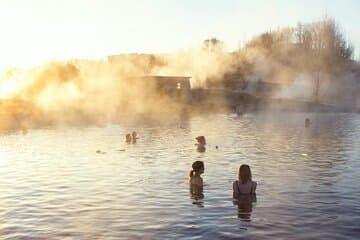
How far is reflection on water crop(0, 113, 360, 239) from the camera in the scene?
48.1ft

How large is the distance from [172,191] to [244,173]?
3501 millimetres

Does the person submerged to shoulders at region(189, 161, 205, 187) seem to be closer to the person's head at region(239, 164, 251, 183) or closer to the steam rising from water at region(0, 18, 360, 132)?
the person's head at region(239, 164, 251, 183)

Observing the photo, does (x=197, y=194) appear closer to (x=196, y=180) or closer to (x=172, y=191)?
(x=196, y=180)

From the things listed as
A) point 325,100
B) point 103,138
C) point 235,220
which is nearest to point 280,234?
point 235,220

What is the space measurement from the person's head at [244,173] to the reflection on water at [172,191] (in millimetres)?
772

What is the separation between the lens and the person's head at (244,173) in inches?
685

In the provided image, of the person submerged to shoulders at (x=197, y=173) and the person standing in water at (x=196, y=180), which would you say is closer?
the person standing in water at (x=196, y=180)

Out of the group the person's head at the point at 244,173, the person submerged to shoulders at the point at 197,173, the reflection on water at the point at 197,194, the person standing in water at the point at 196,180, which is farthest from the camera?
the person submerged to shoulders at the point at 197,173

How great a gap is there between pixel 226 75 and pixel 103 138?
68.2m

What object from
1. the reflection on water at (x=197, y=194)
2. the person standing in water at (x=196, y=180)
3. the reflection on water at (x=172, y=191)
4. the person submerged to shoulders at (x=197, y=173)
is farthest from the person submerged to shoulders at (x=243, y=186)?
the person submerged to shoulders at (x=197, y=173)

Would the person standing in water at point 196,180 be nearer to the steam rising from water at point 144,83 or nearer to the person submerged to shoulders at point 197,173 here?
the person submerged to shoulders at point 197,173

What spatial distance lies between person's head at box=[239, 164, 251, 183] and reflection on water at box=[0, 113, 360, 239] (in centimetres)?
77

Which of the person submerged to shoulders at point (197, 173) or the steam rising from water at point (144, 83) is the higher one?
the steam rising from water at point (144, 83)

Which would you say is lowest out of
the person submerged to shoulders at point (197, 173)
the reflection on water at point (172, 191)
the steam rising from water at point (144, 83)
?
the reflection on water at point (172, 191)
